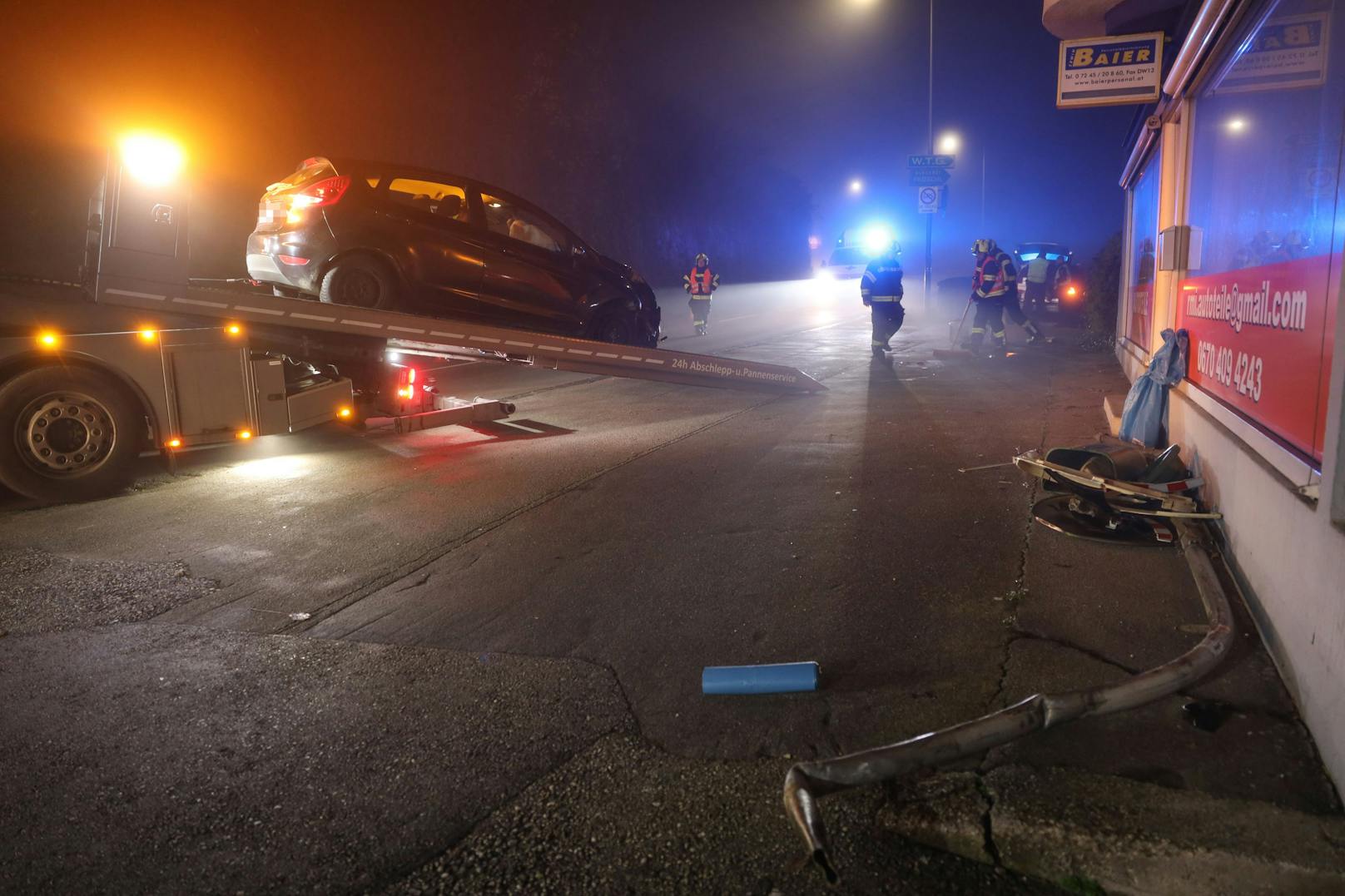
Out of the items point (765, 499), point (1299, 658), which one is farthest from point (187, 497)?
point (1299, 658)

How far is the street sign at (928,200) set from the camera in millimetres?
28641

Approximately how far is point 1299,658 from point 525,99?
33944 mm

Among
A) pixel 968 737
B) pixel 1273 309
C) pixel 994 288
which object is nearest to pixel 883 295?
pixel 994 288

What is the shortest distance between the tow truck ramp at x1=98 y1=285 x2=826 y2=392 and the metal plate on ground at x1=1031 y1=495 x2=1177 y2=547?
475 centimetres

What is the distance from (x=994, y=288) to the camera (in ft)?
54.2

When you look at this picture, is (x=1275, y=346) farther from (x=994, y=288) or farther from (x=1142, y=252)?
(x=994, y=288)

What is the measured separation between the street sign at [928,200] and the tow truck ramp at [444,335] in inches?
773

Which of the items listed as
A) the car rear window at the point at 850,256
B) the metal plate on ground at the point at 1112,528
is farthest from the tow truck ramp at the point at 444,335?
the car rear window at the point at 850,256

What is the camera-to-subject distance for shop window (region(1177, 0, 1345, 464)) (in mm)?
4031

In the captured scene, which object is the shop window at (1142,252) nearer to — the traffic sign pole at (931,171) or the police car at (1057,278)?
the police car at (1057,278)

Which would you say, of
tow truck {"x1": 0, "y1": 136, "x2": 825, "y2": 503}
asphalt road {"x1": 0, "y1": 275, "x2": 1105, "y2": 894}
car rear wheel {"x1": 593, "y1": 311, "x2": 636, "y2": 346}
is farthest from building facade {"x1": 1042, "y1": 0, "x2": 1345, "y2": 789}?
tow truck {"x1": 0, "y1": 136, "x2": 825, "y2": 503}

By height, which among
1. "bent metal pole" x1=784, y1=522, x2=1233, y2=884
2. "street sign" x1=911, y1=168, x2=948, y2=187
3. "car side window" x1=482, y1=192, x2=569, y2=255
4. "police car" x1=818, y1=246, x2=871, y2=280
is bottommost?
"bent metal pole" x1=784, y1=522, x2=1233, y2=884

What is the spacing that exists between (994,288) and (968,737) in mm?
14691

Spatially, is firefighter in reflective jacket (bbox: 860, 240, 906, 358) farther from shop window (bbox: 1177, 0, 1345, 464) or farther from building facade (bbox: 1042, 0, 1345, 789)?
shop window (bbox: 1177, 0, 1345, 464)
